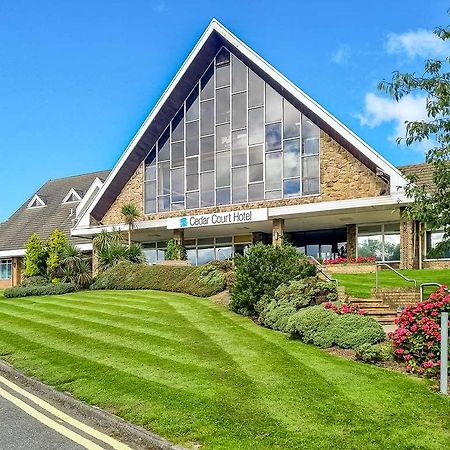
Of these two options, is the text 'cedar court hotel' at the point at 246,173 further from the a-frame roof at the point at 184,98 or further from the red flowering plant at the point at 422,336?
the red flowering plant at the point at 422,336

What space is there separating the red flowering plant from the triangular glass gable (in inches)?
777

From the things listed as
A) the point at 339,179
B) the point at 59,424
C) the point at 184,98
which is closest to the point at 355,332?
the point at 59,424

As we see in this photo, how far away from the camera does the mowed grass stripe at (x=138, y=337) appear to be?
10312 millimetres

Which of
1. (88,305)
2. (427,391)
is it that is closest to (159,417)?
(427,391)

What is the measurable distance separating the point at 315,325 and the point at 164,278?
15641 millimetres

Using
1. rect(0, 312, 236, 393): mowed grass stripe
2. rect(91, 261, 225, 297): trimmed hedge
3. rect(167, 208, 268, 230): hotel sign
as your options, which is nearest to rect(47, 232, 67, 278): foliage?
rect(91, 261, 225, 297): trimmed hedge

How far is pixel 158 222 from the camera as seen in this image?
1361 inches

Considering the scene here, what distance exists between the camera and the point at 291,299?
14.4 meters

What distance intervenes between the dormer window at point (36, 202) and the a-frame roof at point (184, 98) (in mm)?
14672

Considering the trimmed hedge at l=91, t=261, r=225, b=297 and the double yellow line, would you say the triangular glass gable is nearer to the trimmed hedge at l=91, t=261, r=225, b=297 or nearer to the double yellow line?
A: the trimmed hedge at l=91, t=261, r=225, b=297

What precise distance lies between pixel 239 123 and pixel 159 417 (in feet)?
89.0

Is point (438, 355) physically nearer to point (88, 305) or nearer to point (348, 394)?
point (348, 394)

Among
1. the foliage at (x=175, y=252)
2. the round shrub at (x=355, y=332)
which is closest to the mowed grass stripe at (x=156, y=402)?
the round shrub at (x=355, y=332)

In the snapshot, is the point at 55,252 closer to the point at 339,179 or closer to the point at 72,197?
the point at 72,197
